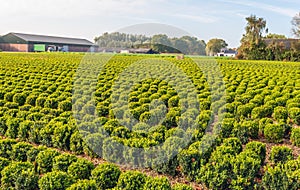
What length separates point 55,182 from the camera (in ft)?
20.5

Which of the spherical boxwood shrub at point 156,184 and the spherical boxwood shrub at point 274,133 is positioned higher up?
the spherical boxwood shrub at point 274,133

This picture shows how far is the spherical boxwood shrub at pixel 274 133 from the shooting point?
32.4ft

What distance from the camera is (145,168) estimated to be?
26.2 feet

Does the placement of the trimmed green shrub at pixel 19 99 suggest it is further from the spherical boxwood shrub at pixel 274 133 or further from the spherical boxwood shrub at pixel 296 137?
the spherical boxwood shrub at pixel 296 137

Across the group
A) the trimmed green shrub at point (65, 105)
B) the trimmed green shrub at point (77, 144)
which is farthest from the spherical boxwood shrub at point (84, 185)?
the trimmed green shrub at point (65, 105)

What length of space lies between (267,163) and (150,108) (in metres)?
5.38

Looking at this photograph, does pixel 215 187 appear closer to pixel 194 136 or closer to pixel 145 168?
pixel 145 168

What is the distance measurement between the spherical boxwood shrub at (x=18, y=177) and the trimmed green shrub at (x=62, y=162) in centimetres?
56

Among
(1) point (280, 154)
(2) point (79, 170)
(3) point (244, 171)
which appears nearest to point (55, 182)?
(2) point (79, 170)

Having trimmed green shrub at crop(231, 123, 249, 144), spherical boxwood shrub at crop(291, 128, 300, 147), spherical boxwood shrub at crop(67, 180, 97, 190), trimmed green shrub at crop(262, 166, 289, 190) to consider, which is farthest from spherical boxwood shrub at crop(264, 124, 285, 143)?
spherical boxwood shrub at crop(67, 180, 97, 190)

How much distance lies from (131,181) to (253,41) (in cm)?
6029

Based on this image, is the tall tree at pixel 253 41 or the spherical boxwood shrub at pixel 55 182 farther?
the tall tree at pixel 253 41

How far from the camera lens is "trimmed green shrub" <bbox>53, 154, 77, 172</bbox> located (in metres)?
7.08

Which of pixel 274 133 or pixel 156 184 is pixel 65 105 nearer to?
pixel 274 133
